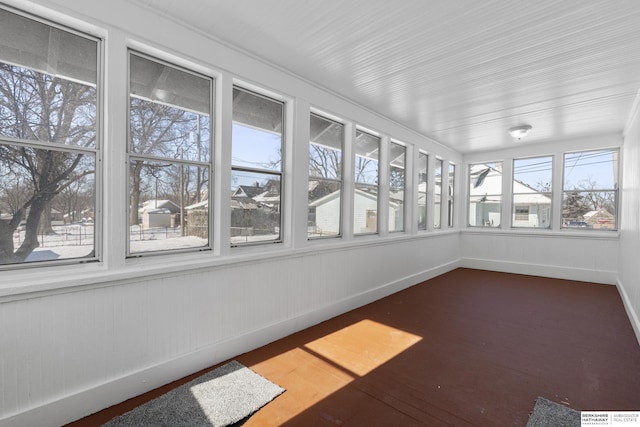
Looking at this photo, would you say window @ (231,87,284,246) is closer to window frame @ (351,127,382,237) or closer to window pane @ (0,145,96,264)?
window pane @ (0,145,96,264)

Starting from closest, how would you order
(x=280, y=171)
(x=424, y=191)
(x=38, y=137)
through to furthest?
(x=38, y=137), (x=280, y=171), (x=424, y=191)

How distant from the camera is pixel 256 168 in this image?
305cm

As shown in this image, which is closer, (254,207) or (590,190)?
(254,207)

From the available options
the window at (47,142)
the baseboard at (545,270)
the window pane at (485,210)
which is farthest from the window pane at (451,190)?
the window at (47,142)

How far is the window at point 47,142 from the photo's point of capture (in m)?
1.80

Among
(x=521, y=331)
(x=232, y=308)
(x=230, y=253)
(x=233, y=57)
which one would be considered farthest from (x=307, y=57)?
(x=521, y=331)

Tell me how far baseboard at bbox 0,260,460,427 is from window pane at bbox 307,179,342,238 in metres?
0.95

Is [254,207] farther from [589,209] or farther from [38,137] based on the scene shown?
[589,209]

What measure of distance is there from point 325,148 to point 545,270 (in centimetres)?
563

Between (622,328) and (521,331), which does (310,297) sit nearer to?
(521,331)

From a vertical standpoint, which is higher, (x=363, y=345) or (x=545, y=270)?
(x=545, y=270)

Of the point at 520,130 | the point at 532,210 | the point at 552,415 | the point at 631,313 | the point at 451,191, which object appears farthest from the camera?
A: the point at 451,191

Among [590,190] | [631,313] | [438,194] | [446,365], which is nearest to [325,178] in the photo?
[446,365]

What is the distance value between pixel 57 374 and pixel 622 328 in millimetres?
5476
